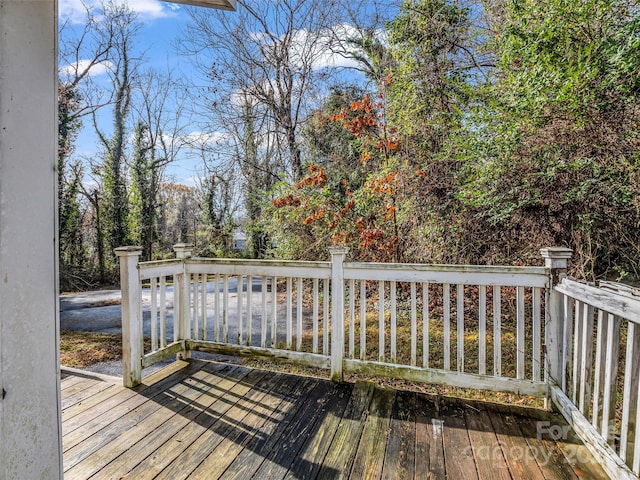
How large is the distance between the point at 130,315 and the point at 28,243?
1881 millimetres

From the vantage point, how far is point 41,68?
88 centimetres

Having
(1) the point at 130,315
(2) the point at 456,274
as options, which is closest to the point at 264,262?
(1) the point at 130,315

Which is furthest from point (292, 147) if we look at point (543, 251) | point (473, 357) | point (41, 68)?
point (41, 68)

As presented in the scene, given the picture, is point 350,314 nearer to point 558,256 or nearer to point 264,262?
point 264,262

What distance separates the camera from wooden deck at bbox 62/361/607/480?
5.54 feet

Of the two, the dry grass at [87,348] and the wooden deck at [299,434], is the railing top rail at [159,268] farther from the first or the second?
the dry grass at [87,348]

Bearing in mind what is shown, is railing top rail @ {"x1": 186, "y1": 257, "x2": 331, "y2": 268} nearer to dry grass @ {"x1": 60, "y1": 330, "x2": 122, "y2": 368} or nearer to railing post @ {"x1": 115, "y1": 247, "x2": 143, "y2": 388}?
railing post @ {"x1": 115, "y1": 247, "x2": 143, "y2": 388}

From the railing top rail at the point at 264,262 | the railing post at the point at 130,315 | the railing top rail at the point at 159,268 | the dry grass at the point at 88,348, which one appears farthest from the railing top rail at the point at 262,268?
the dry grass at the point at 88,348

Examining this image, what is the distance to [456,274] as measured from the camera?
240cm

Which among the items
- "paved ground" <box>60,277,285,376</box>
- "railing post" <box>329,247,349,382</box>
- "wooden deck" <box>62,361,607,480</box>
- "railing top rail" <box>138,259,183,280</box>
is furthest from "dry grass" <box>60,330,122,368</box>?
"railing post" <box>329,247,349,382</box>

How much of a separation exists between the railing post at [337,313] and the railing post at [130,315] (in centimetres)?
149

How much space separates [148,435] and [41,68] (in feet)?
6.38

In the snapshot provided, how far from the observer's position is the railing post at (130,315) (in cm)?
251

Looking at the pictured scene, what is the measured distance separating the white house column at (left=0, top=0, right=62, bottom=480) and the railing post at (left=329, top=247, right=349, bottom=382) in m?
1.89
